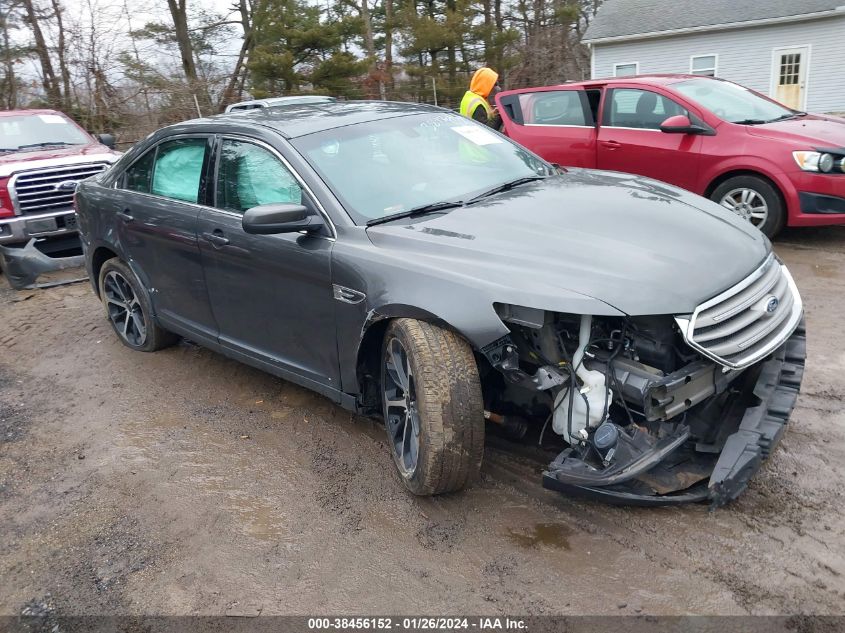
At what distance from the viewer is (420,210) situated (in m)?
3.51

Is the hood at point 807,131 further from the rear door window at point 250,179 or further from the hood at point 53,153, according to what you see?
the hood at point 53,153

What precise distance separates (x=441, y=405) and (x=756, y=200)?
16.5 feet

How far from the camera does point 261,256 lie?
3732 millimetres

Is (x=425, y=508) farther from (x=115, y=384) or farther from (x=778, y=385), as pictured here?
(x=115, y=384)

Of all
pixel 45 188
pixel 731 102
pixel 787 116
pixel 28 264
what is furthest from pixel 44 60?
pixel 787 116

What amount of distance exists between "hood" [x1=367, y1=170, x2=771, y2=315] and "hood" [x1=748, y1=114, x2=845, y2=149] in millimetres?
3426

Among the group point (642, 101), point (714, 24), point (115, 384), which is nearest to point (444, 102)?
point (714, 24)

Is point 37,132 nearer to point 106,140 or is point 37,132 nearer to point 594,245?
point 106,140

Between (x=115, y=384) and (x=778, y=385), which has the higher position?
(x=778, y=385)

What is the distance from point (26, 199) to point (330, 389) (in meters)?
5.80

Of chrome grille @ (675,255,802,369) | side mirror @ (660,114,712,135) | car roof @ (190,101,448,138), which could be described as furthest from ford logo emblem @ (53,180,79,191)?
chrome grille @ (675,255,802,369)

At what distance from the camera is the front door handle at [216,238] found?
397 centimetres

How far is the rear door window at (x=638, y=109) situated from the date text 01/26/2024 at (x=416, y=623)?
19.4ft

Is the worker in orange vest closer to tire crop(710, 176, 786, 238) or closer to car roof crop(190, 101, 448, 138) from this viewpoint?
tire crop(710, 176, 786, 238)
